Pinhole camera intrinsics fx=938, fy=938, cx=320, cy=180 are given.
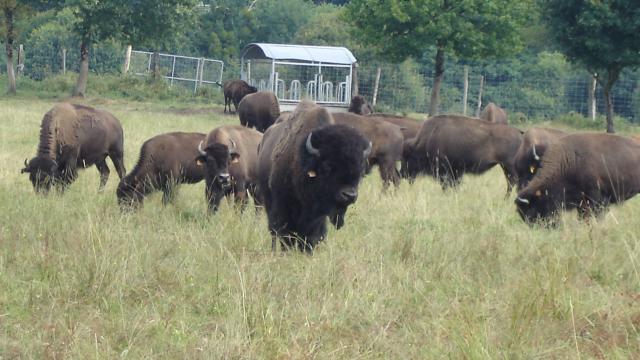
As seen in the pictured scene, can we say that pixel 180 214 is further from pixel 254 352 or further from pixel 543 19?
pixel 543 19

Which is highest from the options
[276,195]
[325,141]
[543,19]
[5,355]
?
[543,19]

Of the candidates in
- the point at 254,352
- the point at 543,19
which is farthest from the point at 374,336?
the point at 543,19

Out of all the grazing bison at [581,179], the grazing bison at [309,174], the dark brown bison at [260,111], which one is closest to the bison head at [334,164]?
the grazing bison at [309,174]

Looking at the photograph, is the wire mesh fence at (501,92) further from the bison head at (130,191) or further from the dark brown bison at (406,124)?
the bison head at (130,191)

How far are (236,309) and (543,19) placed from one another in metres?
27.0

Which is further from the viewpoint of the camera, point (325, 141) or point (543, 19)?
point (543, 19)

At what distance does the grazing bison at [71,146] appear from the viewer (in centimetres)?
1234

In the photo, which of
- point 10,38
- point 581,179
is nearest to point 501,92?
point 10,38

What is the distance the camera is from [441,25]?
3116 cm

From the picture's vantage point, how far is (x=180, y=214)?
34.6 feet

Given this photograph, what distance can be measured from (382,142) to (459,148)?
56.0 inches

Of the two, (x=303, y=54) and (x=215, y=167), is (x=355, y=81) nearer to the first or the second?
(x=303, y=54)

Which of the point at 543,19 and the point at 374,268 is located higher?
the point at 543,19

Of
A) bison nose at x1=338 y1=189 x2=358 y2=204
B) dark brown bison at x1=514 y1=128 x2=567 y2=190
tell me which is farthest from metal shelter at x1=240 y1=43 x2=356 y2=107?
bison nose at x1=338 y1=189 x2=358 y2=204
